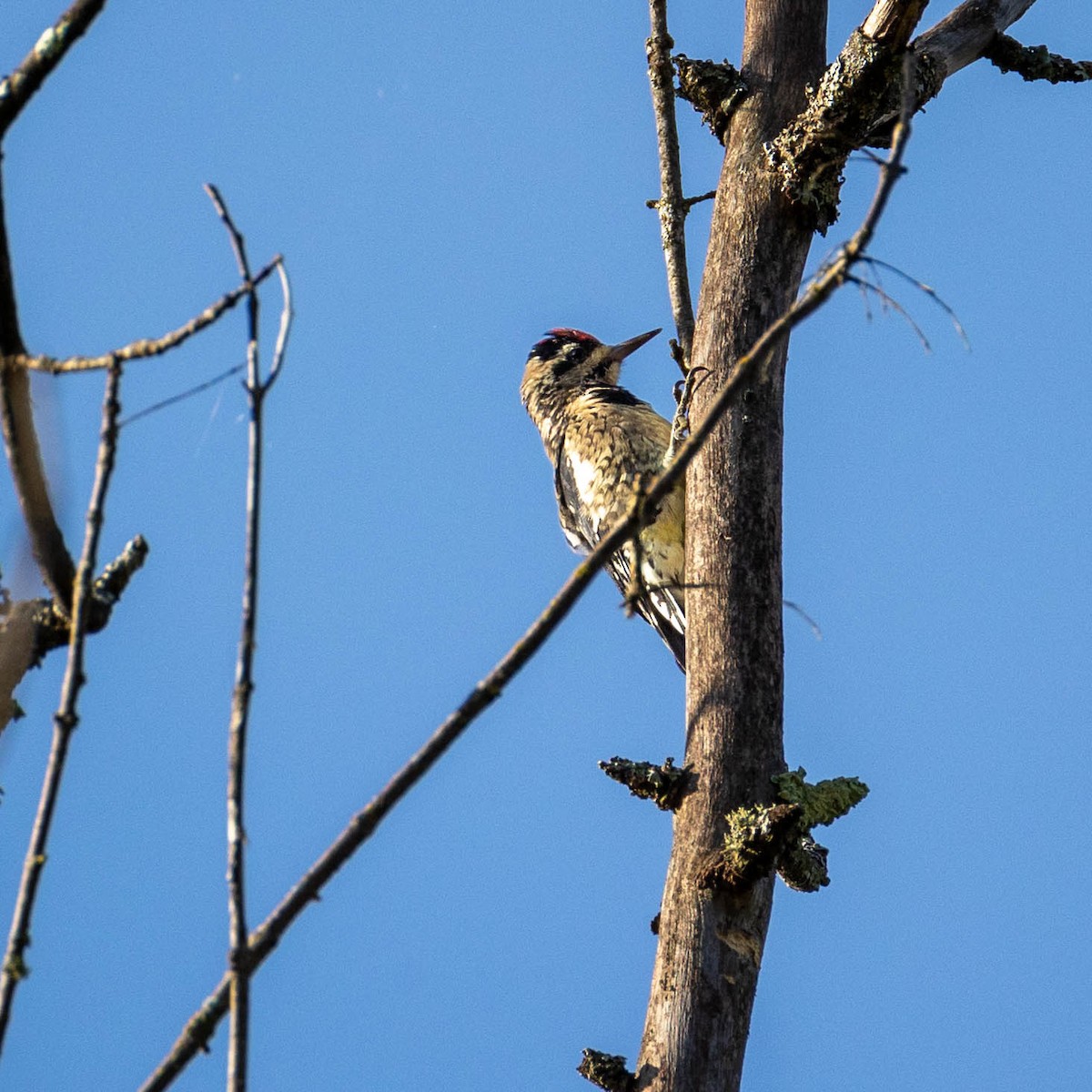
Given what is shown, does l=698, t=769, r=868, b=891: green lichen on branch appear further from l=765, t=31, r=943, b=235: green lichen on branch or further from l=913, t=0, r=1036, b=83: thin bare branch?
l=913, t=0, r=1036, b=83: thin bare branch

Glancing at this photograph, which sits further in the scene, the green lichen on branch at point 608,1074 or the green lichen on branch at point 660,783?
the green lichen on branch at point 660,783

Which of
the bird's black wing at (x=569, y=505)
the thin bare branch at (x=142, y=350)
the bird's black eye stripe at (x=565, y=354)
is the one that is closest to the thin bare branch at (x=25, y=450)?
the thin bare branch at (x=142, y=350)

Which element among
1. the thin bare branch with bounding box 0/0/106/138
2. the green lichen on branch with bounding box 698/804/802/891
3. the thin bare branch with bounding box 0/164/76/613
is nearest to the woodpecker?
the green lichen on branch with bounding box 698/804/802/891

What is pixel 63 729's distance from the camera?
67.8 inches

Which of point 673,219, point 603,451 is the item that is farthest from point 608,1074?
point 603,451

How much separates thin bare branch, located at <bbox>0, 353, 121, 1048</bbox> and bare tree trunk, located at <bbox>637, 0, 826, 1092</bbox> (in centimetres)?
132

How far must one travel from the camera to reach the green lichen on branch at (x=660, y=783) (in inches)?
118

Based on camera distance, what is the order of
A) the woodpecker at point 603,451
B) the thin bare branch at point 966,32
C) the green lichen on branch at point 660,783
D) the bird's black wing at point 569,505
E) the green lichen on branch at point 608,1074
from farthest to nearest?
1. the bird's black wing at point 569,505
2. the woodpecker at point 603,451
3. the thin bare branch at point 966,32
4. the green lichen on branch at point 660,783
5. the green lichen on branch at point 608,1074

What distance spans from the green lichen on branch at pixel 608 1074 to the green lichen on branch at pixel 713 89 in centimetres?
222

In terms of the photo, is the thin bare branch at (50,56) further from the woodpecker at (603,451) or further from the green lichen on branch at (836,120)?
the woodpecker at (603,451)

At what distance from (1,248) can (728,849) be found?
1.69m

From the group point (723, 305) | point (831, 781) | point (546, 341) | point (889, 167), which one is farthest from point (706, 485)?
point (546, 341)

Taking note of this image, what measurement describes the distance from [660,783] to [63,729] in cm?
152

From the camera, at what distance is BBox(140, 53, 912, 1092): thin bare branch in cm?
168
